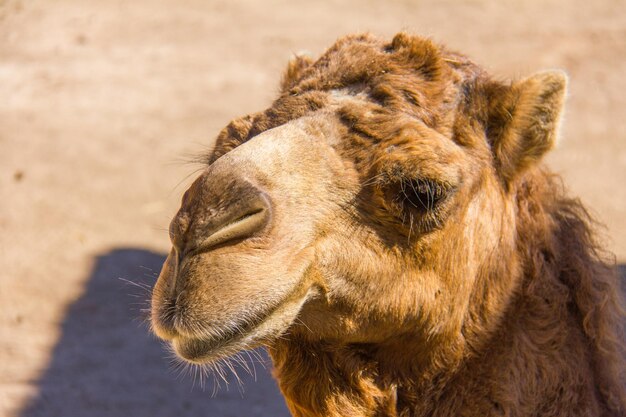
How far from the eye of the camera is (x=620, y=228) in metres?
8.52

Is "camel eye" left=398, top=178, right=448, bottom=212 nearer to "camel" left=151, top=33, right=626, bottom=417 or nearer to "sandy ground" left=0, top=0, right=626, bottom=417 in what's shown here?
"camel" left=151, top=33, right=626, bottom=417

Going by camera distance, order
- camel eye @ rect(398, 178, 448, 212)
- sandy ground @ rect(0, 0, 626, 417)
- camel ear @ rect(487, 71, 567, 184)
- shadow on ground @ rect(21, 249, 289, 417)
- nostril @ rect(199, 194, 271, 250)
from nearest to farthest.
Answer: nostril @ rect(199, 194, 271, 250) < camel eye @ rect(398, 178, 448, 212) < camel ear @ rect(487, 71, 567, 184) < shadow on ground @ rect(21, 249, 289, 417) < sandy ground @ rect(0, 0, 626, 417)

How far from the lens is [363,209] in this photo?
3400 mm

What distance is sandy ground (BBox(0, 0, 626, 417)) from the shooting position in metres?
7.02

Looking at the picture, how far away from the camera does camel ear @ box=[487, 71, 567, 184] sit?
363cm

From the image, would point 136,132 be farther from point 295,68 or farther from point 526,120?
point 526,120

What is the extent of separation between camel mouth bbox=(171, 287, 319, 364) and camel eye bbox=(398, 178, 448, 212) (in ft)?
1.85

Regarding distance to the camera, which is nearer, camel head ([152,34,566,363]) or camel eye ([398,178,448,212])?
camel head ([152,34,566,363])

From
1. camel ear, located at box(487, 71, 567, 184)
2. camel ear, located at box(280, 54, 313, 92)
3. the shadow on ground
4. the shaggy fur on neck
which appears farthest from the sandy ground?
camel ear, located at box(487, 71, 567, 184)

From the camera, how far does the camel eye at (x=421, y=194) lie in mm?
3314

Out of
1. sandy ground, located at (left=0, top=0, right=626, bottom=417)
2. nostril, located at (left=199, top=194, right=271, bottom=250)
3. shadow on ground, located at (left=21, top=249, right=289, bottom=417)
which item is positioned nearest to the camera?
nostril, located at (left=199, top=194, right=271, bottom=250)

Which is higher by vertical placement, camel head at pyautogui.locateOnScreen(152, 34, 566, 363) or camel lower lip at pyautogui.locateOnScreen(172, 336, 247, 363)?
camel head at pyautogui.locateOnScreen(152, 34, 566, 363)

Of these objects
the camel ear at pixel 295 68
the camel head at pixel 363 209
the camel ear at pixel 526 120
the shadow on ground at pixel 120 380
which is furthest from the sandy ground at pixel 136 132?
the camel ear at pixel 526 120

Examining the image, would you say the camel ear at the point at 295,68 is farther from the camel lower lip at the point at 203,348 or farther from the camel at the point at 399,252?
the camel lower lip at the point at 203,348
